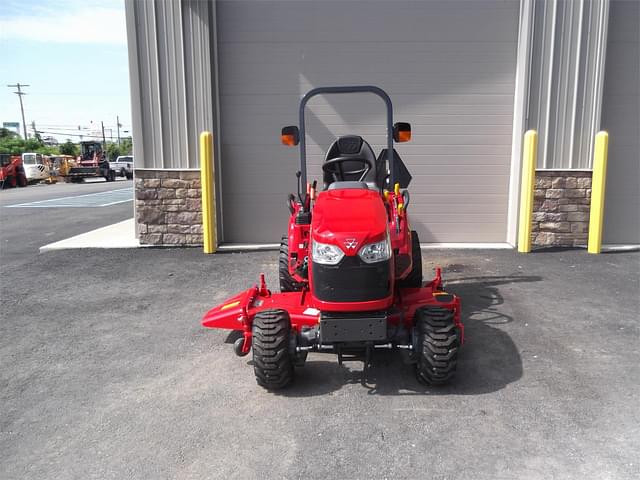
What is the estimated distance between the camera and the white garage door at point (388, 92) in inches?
348

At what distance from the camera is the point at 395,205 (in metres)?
4.88

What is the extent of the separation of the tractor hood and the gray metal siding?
6.38 metres

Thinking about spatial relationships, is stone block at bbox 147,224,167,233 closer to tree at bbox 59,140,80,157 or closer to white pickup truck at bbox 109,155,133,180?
white pickup truck at bbox 109,155,133,180

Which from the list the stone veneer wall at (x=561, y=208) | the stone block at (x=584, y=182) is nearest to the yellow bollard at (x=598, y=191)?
the stone block at (x=584, y=182)

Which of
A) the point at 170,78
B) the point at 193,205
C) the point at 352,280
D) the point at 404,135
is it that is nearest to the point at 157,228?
the point at 193,205

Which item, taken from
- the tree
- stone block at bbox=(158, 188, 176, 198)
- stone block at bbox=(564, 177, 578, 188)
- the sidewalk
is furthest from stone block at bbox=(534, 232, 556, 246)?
the tree

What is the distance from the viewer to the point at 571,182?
8.75m

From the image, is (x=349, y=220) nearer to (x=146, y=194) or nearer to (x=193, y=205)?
(x=193, y=205)

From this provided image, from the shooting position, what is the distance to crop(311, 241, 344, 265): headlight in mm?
3809

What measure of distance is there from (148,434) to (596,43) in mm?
8426

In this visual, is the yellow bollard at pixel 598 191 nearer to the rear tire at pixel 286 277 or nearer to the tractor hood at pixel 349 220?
the rear tire at pixel 286 277

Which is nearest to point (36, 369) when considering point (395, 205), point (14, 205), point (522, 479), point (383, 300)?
point (383, 300)

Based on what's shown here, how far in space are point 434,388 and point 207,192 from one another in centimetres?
563

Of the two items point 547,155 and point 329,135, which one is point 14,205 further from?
point 547,155
